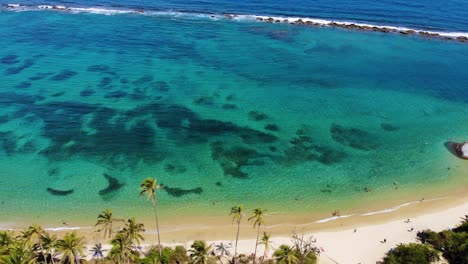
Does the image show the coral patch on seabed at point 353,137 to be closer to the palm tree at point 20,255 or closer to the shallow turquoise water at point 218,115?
the shallow turquoise water at point 218,115

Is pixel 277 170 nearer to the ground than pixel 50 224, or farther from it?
farther from it

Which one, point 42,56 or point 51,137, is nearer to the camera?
point 51,137

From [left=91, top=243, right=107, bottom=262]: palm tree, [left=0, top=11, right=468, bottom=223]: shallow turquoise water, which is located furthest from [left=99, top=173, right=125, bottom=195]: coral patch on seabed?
[left=91, top=243, right=107, bottom=262]: palm tree

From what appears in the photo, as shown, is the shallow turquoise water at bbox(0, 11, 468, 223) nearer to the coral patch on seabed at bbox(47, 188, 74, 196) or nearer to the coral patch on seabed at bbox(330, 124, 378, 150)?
the coral patch on seabed at bbox(47, 188, 74, 196)

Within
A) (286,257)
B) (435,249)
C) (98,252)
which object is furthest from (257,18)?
(286,257)

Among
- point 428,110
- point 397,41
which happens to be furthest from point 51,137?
point 397,41

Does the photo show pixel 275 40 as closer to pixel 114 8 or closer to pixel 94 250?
pixel 114 8

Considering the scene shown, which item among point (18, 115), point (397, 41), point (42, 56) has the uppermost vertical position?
point (397, 41)
